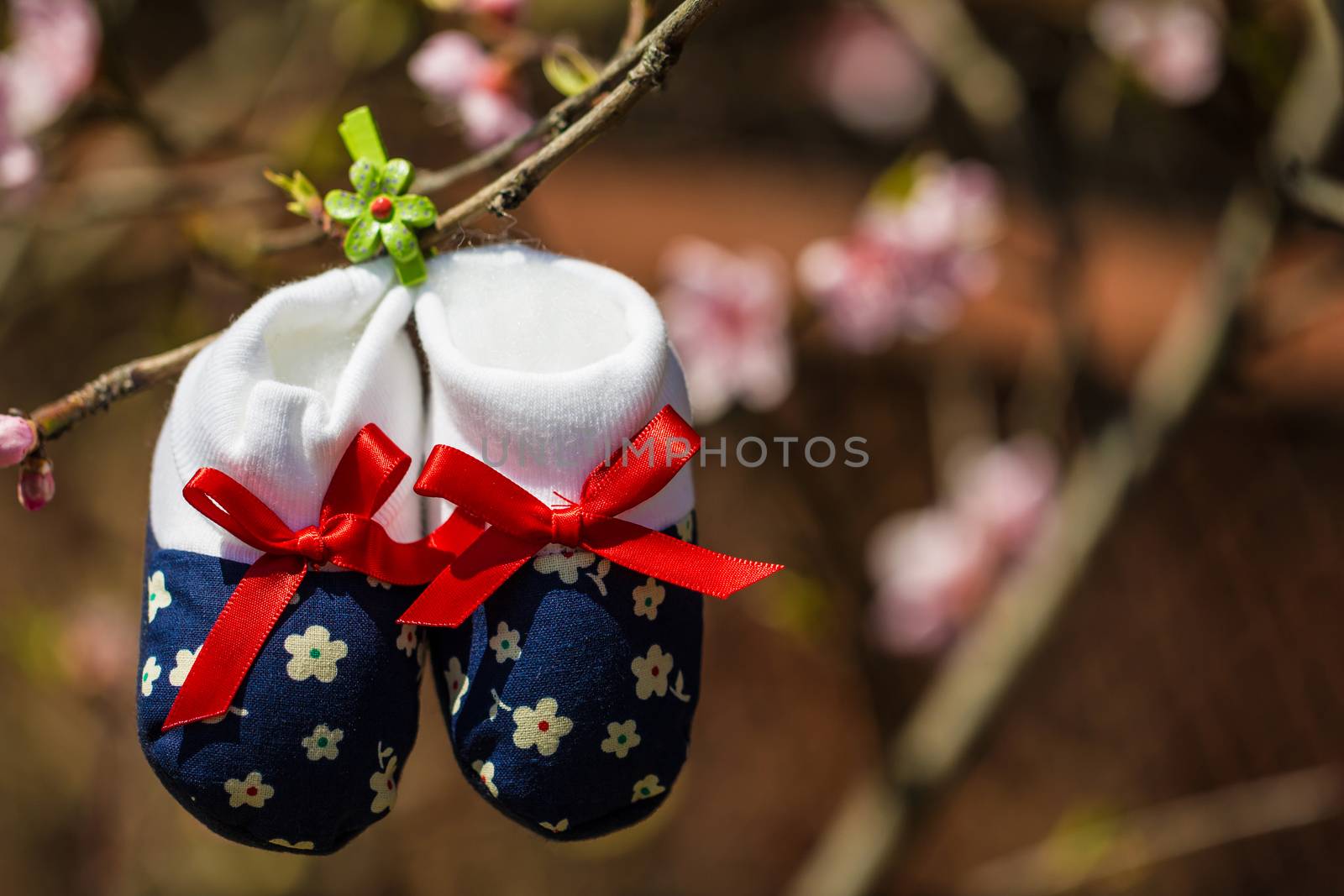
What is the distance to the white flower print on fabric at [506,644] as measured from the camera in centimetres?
64

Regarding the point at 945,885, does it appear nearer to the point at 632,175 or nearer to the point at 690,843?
the point at 690,843

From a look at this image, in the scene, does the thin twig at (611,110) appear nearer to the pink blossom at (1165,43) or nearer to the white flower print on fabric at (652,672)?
the white flower print on fabric at (652,672)

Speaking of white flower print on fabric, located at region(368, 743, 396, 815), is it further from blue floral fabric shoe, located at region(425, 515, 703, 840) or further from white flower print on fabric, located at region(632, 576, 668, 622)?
white flower print on fabric, located at region(632, 576, 668, 622)

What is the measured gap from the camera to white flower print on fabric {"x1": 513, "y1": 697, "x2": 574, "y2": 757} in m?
0.63

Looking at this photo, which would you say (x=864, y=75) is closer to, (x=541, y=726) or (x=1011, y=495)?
(x=1011, y=495)

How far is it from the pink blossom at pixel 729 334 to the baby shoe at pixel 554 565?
0.71m

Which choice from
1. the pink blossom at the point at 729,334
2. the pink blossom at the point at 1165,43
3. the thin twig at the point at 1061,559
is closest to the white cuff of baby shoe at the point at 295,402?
the pink blossom at the point at 729,334

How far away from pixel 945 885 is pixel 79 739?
5.84ft

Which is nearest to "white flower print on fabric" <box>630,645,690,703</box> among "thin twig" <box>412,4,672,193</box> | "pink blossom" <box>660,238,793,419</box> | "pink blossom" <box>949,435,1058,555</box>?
"thin twig" <box>412,4,672,193</box>

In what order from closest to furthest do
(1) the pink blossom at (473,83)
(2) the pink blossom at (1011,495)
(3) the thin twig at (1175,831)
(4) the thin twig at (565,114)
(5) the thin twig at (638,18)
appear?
(4) the thin twig at (565,114)
(5) the thin twig at (638,18)
(1) the pink blossom at (473,83)
(3) the thin twig at (1175,831)
(2) the pink blossom at (1011,495)

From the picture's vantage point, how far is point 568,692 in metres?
0.63

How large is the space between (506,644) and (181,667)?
19 centimetres

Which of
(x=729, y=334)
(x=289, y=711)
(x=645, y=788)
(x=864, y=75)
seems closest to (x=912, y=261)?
(x=729, y=334)

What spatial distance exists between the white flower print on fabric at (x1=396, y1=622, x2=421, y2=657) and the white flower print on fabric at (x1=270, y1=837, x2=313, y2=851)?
0.40 feet
